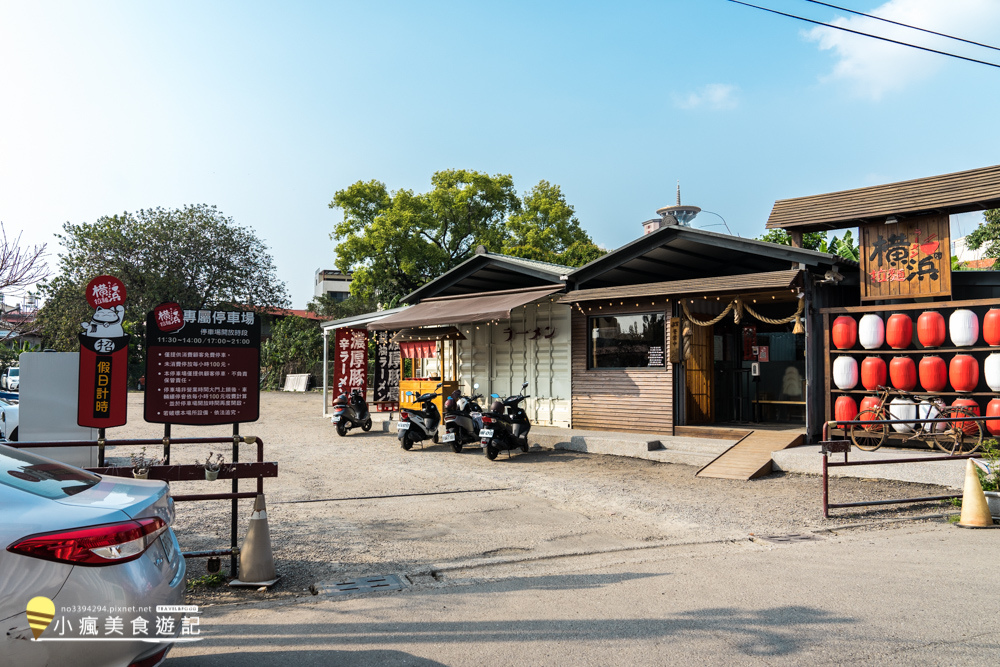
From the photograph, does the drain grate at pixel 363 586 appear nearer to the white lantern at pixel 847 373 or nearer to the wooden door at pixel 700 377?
the white lantern at pixel 847 373

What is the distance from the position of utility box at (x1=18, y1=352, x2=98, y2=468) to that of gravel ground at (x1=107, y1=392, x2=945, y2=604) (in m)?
2.00

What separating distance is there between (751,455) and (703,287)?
2.98 m

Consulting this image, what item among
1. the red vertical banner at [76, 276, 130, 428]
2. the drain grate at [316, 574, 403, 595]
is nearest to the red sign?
the red vertical banner at [76, 276, 130, 428]

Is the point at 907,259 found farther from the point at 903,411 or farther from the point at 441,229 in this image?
the point at 441,229

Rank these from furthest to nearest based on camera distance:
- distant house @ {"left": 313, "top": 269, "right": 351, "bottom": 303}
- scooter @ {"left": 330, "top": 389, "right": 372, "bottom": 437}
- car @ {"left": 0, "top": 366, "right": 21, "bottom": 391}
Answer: distant house @ {"left": 313, "top": 269, "right": 351, "bottom": 303}
car @ {"left": 0, "top": 366, "right": 21, "bottom": 391}
scooter @ {"left": 330, "top": 389, "right": 372, "bottom": 437}

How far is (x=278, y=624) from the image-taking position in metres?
4.41

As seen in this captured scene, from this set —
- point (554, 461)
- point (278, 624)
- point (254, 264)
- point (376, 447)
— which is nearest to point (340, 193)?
point (254, 264)

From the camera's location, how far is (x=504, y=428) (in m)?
12.4

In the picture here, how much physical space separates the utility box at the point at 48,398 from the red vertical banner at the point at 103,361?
5.41 m

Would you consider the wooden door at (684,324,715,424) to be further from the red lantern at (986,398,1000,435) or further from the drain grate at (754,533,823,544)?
the drain grate at (754,533,823,544)

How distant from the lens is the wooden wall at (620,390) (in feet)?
41.7

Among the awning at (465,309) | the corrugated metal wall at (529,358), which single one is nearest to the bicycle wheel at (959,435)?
the corrugated metal wall at (529,358)

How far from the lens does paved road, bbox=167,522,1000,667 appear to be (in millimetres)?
3887

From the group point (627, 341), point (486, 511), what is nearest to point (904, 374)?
point (627, 341)
